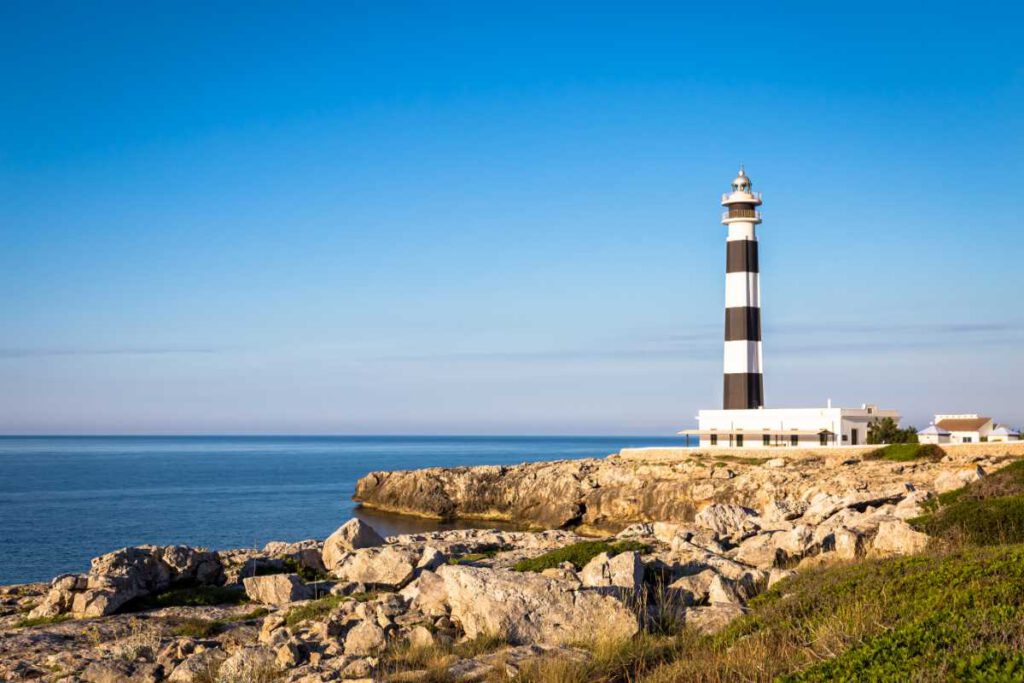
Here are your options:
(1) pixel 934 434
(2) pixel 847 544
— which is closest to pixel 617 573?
(2) pixel 847 544

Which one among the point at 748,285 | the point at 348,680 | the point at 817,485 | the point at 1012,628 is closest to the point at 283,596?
the point at 348,680

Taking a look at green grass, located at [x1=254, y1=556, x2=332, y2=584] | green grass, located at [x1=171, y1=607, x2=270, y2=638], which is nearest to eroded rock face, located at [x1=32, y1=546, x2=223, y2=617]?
green grass, located at [x1=254, y1=556, x2=332, y2=584]

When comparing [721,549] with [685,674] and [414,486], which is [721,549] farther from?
[414,486]

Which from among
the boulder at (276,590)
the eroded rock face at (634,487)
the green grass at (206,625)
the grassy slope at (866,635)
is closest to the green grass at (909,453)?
the eroded rock face at (634,487)

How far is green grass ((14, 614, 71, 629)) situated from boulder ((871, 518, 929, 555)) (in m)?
16.6

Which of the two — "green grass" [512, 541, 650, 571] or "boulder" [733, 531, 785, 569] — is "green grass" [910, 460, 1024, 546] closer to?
"boulder" [733, 531, 785, 569]

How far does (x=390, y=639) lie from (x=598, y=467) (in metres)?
45.7

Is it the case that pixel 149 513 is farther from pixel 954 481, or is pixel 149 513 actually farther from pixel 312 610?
pixel 954 481

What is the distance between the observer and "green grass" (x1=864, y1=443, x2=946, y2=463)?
1927 inches

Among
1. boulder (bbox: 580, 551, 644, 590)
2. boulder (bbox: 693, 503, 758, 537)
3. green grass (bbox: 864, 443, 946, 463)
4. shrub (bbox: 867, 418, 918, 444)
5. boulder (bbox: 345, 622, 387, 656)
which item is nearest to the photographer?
boulder (bbox: 345, 622, 387, 656)

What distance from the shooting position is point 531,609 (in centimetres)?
1309

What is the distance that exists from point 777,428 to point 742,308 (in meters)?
8.23

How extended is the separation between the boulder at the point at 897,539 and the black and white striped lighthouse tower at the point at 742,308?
4066cm

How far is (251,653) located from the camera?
12508 mm
